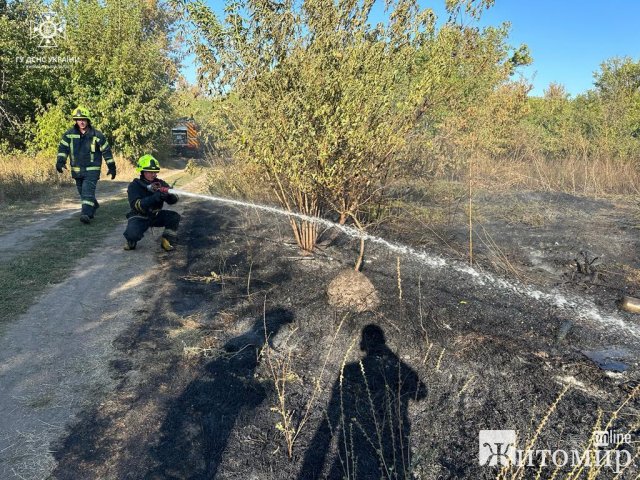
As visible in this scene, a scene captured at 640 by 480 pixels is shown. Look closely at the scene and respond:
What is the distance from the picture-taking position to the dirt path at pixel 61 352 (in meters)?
2.43

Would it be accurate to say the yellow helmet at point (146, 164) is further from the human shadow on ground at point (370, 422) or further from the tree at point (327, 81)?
the human shadow on ground at point (370, 422)

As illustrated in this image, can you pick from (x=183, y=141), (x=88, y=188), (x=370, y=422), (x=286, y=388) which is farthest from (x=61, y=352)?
(x=183, y=141)

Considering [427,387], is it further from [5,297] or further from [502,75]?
[502,75]

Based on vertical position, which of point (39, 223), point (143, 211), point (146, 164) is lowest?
point (39, 223)

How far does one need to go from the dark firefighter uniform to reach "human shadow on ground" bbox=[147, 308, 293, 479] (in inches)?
124

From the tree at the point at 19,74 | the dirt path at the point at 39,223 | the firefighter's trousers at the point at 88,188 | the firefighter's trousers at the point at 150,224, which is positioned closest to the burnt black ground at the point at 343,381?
the firefighter's trousers at the point at 150,224

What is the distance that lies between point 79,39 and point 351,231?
16.0 m

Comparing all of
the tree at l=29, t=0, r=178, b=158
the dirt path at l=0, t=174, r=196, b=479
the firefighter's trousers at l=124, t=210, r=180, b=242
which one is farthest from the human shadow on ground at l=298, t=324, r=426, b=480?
the tree at l=29, t=0, r=178, b=158

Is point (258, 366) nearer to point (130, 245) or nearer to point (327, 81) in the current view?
point (327, 81)

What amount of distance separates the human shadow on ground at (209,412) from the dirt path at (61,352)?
1.93ft

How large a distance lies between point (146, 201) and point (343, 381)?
4159 mm

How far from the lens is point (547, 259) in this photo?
20.3ft

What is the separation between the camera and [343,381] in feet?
10.3

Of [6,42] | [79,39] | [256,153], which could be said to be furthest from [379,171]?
[79,39]
